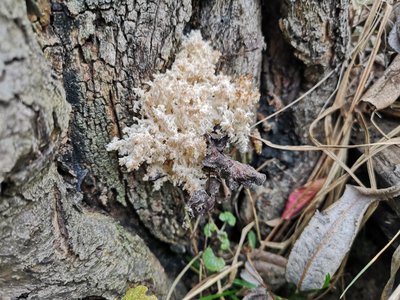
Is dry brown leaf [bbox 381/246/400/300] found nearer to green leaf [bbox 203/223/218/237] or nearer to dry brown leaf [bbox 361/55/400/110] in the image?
dry brown leaf [bbox 361/55/400/110]

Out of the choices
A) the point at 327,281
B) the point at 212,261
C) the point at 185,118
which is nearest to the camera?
the point at 185,118

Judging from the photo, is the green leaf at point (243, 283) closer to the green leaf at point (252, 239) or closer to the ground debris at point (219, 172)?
the green leaf at point (252, 239)

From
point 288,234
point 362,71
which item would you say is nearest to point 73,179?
point 288,234

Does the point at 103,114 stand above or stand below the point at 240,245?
above

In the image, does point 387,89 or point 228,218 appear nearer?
point 387,89

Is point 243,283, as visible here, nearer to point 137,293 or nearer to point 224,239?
point 224,239

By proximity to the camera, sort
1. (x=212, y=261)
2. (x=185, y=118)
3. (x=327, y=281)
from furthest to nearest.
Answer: (x=212, y=261), (x=327, y=281), (x=185, y=118)

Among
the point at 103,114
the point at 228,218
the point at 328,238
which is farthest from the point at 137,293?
the point at 328,238

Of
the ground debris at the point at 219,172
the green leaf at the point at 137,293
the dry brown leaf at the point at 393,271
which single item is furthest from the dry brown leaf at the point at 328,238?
the green leaf at the point at 137,293

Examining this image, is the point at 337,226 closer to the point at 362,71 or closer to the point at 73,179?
the point at 362,71
